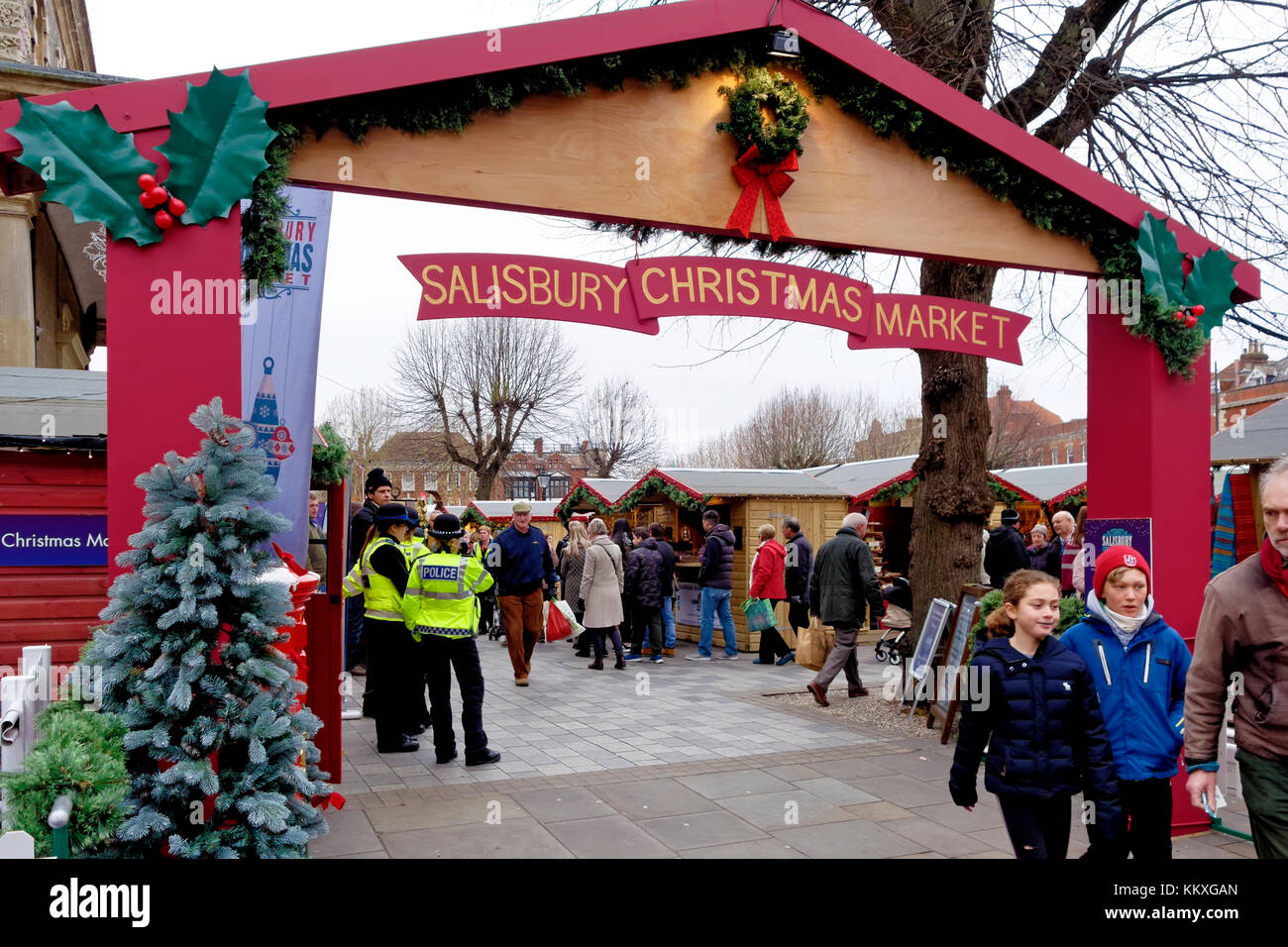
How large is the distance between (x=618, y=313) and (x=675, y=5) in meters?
1.72

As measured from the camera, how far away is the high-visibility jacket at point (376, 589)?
709 cm

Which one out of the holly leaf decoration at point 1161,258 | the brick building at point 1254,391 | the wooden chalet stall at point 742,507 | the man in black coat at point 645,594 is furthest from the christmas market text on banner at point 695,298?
the brick building at point 1254,391

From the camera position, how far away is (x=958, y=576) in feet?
29.6

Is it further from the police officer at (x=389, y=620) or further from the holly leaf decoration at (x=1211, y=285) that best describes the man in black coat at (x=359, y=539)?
the holly leaf decoration at (x=1211, y=285)

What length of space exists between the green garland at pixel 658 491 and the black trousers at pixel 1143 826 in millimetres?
11203

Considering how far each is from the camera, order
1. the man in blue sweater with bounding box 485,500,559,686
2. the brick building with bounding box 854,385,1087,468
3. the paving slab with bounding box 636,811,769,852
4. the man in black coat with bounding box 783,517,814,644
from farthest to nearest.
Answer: the brick building with bounding box 854,385,1087,468, the man in black coat with bounding box 783,517,814,644, the man in blue sweater with bounding box 485,500,559,686, the paving slab with bounding box 636,811,769,852

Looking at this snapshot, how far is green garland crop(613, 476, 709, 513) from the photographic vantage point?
591 inches

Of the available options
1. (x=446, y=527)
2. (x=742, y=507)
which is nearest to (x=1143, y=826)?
(x=446, y=527)

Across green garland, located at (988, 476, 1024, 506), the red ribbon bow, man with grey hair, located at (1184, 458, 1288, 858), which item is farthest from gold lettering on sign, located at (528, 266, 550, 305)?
green garland, located at (988, 476, 1024, 506)

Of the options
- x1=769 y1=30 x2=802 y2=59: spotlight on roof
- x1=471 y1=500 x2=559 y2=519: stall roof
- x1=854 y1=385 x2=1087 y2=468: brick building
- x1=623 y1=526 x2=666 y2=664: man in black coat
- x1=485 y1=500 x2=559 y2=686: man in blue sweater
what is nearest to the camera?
x1=769 y1=30 x2=802 y2=59: spotlight on roof

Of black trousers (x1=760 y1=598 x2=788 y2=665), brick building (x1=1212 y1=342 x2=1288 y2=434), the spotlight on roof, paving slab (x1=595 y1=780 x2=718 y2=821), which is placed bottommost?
black trousers (x1=760 y1=598 x2=788 y2=665)

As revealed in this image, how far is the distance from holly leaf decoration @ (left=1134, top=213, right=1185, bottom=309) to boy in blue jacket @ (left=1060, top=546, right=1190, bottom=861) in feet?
9.04

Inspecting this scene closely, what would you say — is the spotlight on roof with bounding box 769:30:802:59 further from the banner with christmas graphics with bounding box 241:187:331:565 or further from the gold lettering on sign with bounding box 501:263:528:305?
the banner with christmas graphics with bounding box 241:187:331:565
